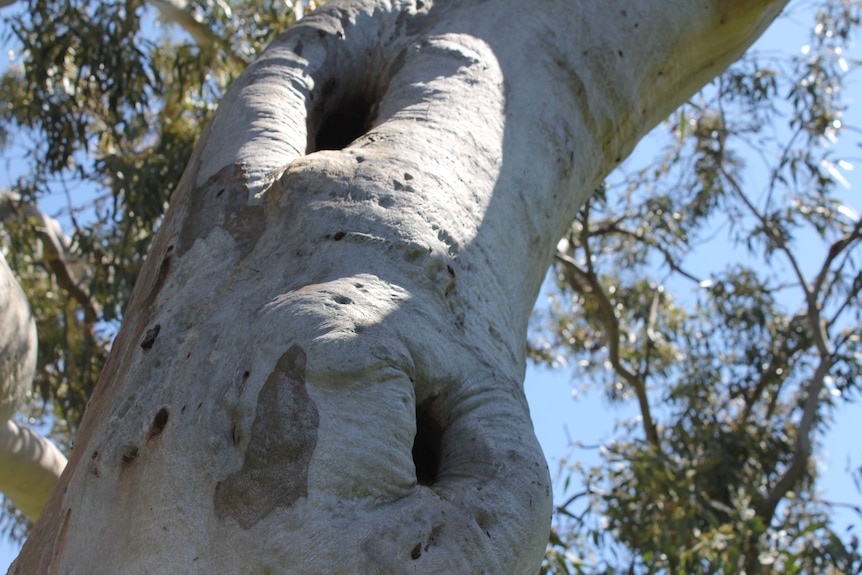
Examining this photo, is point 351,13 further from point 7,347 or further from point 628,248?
point 628,248

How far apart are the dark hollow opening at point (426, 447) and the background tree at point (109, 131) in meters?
3.68

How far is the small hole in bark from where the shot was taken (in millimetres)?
1199

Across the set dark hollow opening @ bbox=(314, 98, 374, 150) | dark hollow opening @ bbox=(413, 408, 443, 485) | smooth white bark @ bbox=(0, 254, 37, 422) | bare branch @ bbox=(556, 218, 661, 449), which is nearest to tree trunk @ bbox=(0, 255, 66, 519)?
smooth white bark @ bbox=(0, 254, 37, 422)

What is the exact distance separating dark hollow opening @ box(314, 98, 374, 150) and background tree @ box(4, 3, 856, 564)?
2.89 meters

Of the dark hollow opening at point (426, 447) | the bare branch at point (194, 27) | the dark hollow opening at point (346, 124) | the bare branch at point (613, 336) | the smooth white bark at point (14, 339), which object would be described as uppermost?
the bare branch at point (194, 27)

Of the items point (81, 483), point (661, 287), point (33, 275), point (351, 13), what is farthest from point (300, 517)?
point (661, 287)

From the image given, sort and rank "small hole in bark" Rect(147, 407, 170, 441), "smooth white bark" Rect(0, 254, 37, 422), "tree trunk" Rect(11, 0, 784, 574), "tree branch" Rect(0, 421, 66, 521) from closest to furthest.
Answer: "tree trunk" Rect(11, 0, 784, 574)
"small hole in bark" Rect(147, 407, 170, 441)
"smooth white bark" Rect(0, 254, 37, 422)
"tree branch" Rect(0, 421, 66, 521)

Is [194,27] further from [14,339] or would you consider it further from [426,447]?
[426,447]

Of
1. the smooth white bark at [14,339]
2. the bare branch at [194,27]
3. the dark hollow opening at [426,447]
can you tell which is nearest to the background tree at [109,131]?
the bare branch at [194,27]

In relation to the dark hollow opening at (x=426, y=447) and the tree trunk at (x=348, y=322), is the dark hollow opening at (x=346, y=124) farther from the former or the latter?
the dark hollow opening at (x=426, y=447)

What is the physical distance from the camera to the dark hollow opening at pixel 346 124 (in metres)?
2.06

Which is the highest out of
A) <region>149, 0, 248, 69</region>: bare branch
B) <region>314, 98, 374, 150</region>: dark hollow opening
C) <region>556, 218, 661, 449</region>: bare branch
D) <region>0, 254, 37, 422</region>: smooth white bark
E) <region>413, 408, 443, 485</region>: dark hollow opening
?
<region>149, 0, 248, 69</region>: bare branch

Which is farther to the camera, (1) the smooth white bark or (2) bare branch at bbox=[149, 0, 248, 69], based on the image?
(2) bare branch at bbox=[149, 0, 248, 69]

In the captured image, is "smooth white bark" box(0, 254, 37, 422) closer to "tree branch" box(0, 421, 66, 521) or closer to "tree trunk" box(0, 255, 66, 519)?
"tree trunk" box(0, 255, 66, 519)
